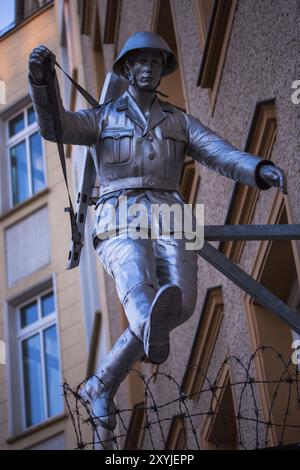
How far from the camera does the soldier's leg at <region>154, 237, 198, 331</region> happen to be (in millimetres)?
6938

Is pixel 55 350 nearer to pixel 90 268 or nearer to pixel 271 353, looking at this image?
pixel 90 268

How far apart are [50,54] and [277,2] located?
2.76 meters

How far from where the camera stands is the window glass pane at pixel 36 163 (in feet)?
76.7

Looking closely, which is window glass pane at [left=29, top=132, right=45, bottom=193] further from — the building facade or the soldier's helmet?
the soldier's helmet

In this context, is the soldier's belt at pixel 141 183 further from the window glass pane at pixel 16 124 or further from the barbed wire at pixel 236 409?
the window glass pane at pixel 16 124

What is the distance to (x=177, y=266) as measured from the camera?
7.04 m

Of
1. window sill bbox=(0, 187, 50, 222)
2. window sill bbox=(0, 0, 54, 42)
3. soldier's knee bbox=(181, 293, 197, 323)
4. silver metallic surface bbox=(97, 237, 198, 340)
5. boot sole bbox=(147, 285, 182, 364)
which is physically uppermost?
window sill bbox=(0, 0, 54, 42)

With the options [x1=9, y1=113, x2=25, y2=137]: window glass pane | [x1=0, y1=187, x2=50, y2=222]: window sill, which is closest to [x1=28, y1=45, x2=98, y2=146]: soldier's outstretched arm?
[x1=0, y1=187, x2=50, y2=222]: window sill

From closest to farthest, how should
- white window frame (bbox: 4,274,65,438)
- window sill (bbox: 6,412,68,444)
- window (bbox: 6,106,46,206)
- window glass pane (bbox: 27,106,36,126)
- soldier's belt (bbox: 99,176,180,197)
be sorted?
soldier's belt (bbox: 99,176,180,197) < window sill (bbox: 6,412,68,444) < white window frame (bbox: 4,274,65,438) < window (bbox: 6,106,46,206) < window glass pane (bbox: 27,106,36,126)

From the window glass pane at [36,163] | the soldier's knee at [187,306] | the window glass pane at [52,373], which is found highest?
the window glass pane at [36,163]

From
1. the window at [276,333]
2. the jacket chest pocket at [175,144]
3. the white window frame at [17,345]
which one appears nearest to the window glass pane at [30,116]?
the white window frame at [17,345]

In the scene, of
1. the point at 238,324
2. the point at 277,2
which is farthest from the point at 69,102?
the point at 277,2

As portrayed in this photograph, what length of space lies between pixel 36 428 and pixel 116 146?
14.0 meters

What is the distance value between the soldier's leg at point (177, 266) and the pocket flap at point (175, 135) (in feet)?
2.06
